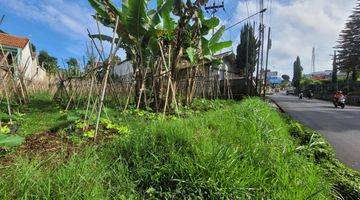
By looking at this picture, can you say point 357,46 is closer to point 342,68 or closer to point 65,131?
point 342,68

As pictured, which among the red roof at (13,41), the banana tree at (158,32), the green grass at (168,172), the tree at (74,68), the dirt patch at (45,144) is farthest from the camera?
the red roof at (13,41)

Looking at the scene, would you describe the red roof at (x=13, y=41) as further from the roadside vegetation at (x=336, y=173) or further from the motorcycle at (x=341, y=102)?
the roadside vegetation at (x=336, y=173)

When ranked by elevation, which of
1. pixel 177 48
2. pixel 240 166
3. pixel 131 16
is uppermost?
pixel 131 16

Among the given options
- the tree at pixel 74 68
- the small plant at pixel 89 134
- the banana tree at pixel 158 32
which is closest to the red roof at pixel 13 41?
the tree at pixel 74 68

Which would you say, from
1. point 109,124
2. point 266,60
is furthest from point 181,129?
point 266,60

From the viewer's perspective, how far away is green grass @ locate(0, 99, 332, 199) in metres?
3.32

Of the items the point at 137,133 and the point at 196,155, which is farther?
the point at 137,133

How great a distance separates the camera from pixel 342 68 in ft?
176

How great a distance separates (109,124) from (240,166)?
3.31 metres

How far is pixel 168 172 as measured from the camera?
4195 mm

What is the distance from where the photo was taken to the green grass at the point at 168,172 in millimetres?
3318

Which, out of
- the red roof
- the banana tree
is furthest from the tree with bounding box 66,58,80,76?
the red roof

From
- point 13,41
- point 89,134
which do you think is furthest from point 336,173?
point 13,41

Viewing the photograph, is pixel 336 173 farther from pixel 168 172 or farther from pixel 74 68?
pixel 74 68
